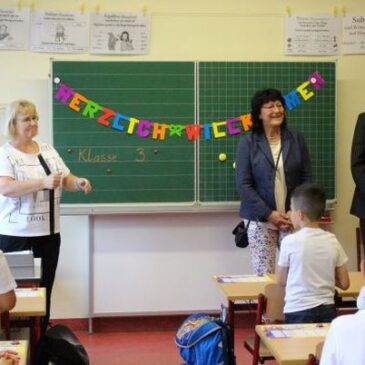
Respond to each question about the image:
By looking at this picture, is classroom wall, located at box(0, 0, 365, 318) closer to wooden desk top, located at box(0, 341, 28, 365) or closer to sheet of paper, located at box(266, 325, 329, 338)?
sheet of paper, located at box(266, 325, 329, 338)

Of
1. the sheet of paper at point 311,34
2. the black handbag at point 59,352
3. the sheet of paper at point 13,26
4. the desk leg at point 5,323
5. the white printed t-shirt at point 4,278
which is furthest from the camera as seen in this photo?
the sheet of paper at point 311,34

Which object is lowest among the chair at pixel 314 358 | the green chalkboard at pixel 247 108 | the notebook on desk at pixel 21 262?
the chair at pixel 314 358

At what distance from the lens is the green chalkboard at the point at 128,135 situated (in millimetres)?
4445

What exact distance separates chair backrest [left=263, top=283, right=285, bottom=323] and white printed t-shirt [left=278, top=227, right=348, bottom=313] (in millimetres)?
96

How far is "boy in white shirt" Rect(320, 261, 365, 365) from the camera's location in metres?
1.61

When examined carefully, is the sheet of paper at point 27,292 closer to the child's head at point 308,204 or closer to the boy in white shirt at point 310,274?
the boy in white shirt at point 310,274

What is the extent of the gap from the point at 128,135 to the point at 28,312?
7.17 ft

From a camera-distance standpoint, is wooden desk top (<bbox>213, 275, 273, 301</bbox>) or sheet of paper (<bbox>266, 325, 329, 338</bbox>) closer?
sheet of paper (<bbox>266, 325, 329, 338</bbox>)

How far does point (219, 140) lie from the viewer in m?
4.57

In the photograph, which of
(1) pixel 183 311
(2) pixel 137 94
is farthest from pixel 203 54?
(1) pixel 183 311

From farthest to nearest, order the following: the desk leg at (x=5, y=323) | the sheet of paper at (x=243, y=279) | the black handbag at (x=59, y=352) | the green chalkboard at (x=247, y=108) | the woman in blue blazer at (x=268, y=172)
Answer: the green chalkboard at (x=247, y=108)
the woman in blue blazer at (x=268, y=172)
the sheet of paper at (x=243, y=279)
the black handbag at (x=59, y=352)
the desk leg at (x=5, y=323)

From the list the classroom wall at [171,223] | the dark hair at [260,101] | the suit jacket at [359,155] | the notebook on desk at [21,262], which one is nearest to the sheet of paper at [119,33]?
the classroom wall at [171,223]

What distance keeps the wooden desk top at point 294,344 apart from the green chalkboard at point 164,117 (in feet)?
7.55

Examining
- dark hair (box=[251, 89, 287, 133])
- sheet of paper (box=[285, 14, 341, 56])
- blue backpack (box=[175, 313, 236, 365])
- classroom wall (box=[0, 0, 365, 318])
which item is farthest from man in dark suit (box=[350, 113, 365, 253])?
blue backpack (box=[175, 313, 236, 365])
